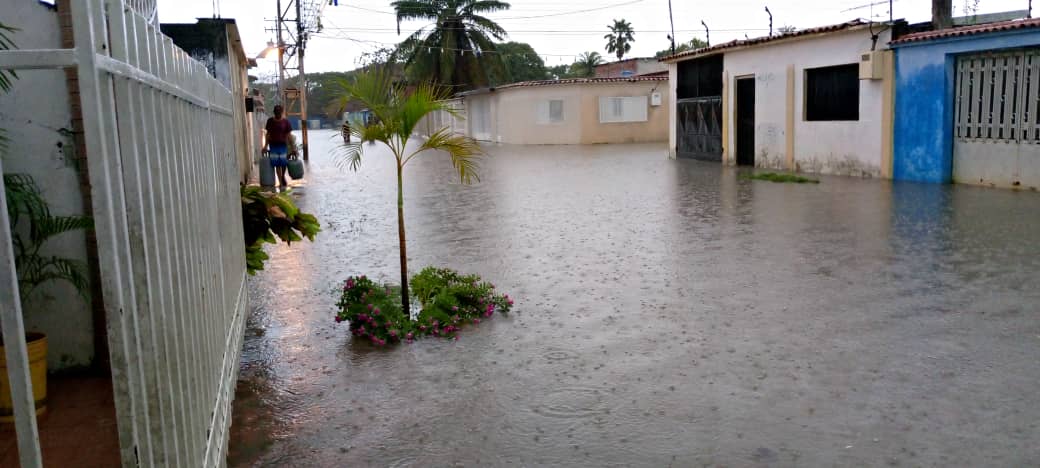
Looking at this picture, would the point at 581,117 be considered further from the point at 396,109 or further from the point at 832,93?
the point at 396,109

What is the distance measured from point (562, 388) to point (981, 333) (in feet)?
9.47

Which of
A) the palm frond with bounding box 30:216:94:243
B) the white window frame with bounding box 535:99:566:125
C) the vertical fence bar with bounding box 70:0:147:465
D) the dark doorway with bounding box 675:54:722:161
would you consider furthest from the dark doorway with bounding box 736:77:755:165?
the vertical fence bar with bounding box 70:0:147:465

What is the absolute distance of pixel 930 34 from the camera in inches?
605

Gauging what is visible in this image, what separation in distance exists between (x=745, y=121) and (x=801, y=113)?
117 inches

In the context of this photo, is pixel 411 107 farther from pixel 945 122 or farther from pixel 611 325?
pixel 945 122

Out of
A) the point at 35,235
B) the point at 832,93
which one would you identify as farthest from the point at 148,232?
the point at 832,93

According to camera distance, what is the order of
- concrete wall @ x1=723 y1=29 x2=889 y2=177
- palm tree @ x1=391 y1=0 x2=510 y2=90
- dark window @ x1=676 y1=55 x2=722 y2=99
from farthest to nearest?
1. palm tree @ x1=391 y1=0 x2=510 y2=90
2. dark window @ x1=676 y1=55 x2=722 y2=99
3. concrete wall @ x1=723 y1=29 x2=889 y2=177

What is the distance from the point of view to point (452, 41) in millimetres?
44375

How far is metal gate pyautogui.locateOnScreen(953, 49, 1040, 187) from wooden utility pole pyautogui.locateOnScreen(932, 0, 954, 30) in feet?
8.79

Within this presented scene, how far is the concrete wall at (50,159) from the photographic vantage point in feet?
14.9

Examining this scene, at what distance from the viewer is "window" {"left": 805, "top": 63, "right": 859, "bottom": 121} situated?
703 inches

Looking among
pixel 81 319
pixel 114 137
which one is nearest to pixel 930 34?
pixel 81 319

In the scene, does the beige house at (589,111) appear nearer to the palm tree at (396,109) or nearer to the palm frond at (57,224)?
the palm tree at (396,109)

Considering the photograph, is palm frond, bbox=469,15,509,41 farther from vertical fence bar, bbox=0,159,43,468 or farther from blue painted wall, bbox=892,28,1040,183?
vertical fence bar, bbox=0,159,43,468
